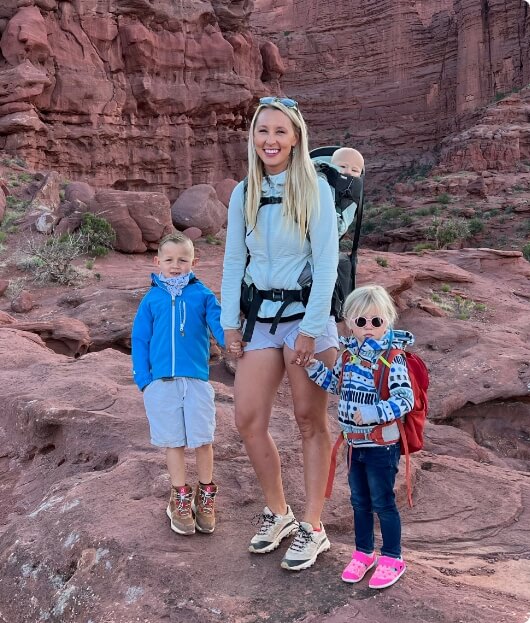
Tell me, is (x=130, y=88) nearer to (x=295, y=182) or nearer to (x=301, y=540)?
(x=295, y=182)

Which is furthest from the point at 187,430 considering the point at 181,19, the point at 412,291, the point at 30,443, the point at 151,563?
the point at 181,19

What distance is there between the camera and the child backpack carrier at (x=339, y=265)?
105 inches

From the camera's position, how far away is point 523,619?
228 centimetres

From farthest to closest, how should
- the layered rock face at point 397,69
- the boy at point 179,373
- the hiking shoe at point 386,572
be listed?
the layered rock face at point 397,69 < the boy at point 179,373 < the hiking shoe at point 386,572

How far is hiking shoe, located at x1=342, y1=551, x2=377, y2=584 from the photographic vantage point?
2.53 m

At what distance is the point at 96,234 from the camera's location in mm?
14227

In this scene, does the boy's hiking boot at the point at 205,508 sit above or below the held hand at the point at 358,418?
below

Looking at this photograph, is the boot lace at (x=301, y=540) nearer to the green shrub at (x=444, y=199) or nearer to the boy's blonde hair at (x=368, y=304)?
the boy's blonde hair at (x=368, y=304)

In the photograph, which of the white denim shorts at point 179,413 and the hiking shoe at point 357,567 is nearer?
the hiking shoe at point 357,567

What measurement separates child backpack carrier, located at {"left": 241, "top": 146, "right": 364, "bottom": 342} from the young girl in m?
0.17

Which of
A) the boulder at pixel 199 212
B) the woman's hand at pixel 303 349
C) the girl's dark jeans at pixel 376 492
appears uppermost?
the boulder at pixel 199 212

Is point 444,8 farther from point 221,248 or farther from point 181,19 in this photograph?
point 221,248

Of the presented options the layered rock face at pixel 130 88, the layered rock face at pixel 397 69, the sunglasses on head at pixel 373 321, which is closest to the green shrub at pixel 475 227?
the layered rock face at pixel 130 88

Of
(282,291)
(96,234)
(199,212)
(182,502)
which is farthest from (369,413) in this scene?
(199,212)
